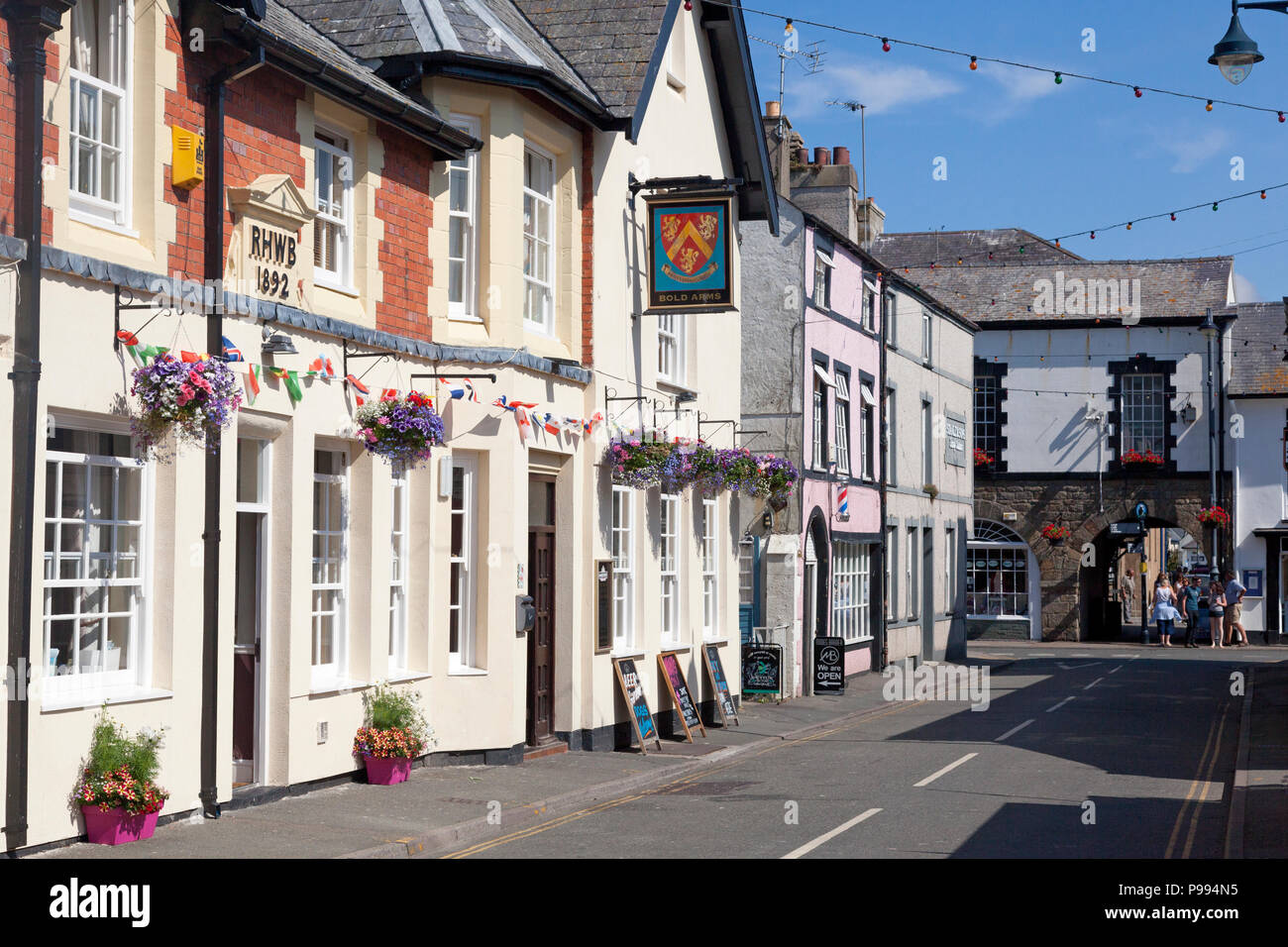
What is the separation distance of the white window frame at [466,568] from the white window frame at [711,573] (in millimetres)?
6306

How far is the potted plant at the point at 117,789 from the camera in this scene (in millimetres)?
10055

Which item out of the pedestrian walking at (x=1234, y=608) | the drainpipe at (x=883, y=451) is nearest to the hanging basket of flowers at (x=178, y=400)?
the drainpipe at (x=883, y=451)

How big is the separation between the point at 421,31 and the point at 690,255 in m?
4.38

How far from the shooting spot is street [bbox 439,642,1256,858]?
36.3 feet

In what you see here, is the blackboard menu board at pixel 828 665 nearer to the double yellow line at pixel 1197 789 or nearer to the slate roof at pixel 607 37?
the double yellow line at pixel 1197 789

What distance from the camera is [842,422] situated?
2905 cm

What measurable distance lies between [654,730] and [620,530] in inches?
96.6

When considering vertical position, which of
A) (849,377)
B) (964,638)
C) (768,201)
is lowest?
(964,638)

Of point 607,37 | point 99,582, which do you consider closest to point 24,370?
point 99,582

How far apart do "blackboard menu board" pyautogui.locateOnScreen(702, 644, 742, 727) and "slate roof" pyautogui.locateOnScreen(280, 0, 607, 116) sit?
26.4 ft

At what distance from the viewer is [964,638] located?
128 feet

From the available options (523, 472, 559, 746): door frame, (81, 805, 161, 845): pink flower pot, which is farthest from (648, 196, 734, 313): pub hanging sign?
(81, 805, 161, 845): pink flower pot
